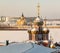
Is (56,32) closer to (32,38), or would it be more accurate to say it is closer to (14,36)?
(14,36)

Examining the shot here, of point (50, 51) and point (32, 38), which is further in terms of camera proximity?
point (32, 38)

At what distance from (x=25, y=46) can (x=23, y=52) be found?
0.29 metres

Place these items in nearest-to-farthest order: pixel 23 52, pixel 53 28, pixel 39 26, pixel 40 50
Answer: pixel 23 52 → pixel 40 50 → pixel 39 26 → pixel 53 28

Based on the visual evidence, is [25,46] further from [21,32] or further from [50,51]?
[21,32]

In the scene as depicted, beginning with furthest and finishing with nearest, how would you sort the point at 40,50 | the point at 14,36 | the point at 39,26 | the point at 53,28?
the point at 53,28 < the point at 14,36 < the point at 39,26 < the point at 40,50

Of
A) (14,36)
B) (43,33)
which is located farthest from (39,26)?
(14,36)

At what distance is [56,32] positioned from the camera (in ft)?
44.0

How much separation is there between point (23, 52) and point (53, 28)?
11.1 m

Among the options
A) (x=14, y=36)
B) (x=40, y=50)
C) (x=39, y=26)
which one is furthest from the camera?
(x=14, y=36)

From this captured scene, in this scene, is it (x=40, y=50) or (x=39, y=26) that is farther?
(x=39, y=26)

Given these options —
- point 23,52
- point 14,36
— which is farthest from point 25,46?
point 14,36

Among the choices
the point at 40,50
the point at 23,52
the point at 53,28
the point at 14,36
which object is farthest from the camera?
the point at 53,28

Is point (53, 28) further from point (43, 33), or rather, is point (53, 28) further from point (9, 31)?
point (43, 33)

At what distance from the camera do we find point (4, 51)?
10.8ft
